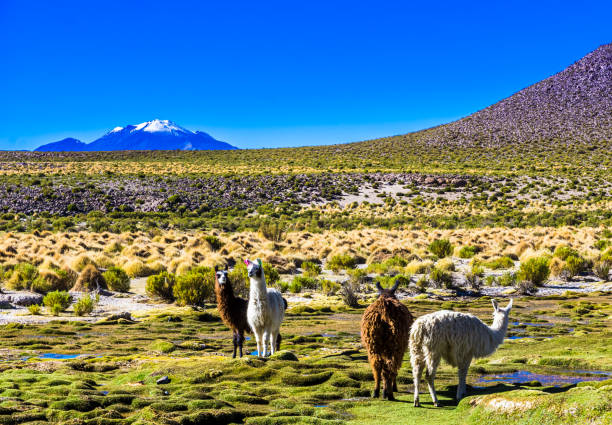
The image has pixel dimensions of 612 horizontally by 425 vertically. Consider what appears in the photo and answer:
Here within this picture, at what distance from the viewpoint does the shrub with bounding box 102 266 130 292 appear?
20016 mm

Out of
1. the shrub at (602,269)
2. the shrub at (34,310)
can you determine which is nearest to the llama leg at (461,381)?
the shrub at (34,310)

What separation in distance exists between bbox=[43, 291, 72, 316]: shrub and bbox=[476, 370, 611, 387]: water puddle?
12393 mm

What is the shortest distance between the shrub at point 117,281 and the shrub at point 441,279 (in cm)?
1138

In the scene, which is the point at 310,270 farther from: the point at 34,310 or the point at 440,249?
the point at 34,310

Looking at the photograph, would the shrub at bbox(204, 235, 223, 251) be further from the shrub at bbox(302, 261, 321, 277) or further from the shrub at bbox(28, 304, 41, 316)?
the shrub at bbox(28, 304, 41, 316)

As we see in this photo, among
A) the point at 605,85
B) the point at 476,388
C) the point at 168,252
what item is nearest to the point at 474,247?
the point at 168,252

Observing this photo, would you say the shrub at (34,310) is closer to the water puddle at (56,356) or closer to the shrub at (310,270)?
the water puddle at (56,356)

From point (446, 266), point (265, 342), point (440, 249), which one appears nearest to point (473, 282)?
point (446, 266)

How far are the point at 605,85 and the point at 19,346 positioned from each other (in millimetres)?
109402

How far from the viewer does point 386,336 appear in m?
7.22

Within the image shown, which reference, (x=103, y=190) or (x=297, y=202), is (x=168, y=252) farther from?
(x=103, y=190)

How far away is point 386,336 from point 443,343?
2.33ft

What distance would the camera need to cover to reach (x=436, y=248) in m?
29.1

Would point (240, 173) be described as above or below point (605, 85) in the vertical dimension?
below
